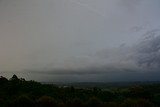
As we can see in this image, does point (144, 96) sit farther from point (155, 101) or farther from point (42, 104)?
point (42, 104)

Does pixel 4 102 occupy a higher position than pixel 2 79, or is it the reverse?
pixel 2 79

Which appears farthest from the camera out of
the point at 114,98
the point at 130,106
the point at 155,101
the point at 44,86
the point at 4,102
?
the point at 44,86

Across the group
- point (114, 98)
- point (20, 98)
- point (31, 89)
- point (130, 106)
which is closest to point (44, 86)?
point (31, 89)

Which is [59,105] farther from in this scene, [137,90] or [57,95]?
[137,90]

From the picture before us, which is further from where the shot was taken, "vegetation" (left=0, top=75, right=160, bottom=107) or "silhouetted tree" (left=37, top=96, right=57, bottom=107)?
"vegetation" (left=0, top=75, right=160, bottom=107)

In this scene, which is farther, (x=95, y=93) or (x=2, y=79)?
(x=2, y=79)

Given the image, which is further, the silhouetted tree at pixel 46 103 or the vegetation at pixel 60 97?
the vegetation at pixel 60 97

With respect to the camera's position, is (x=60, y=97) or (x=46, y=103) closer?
(x=46, y=103)

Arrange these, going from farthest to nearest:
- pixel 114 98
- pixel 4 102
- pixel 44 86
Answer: pixel 44 86 < pixel 114 98 < pixel 4 102
